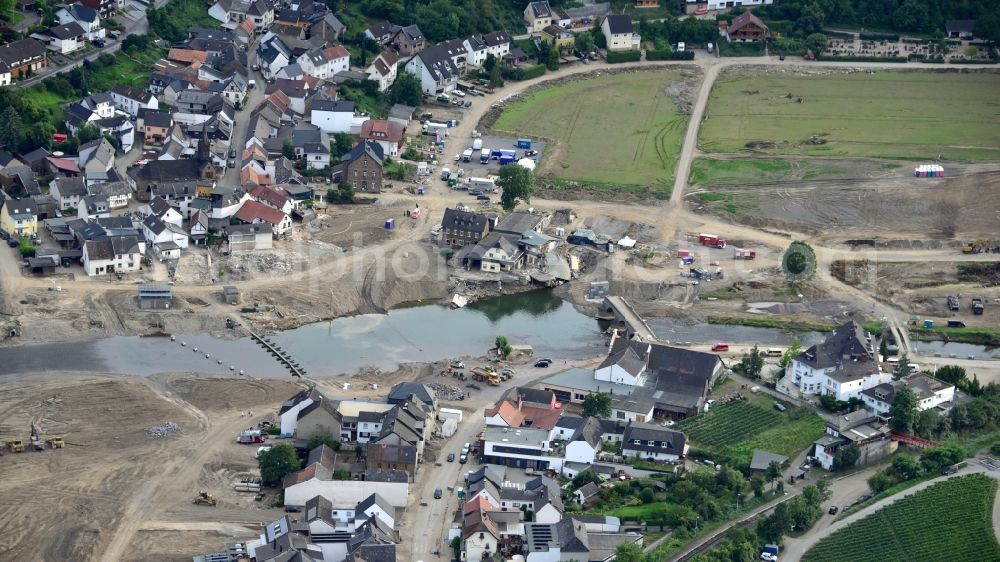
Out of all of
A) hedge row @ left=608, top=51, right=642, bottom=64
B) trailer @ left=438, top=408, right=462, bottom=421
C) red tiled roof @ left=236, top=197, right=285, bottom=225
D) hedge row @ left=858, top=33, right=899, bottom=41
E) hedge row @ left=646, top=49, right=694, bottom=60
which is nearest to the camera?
trailer @ left=438, top=408, right=462, bottom=421

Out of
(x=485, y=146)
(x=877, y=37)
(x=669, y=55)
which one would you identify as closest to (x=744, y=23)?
(x=669, y=55)

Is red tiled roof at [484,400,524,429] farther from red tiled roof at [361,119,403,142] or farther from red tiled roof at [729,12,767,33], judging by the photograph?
red tiled roof at [729,12,767,33]

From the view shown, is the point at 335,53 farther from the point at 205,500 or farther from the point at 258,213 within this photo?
the point at 205,500

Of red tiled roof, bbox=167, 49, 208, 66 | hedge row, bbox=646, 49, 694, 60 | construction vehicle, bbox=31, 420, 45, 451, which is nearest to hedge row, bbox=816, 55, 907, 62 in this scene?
hedge row, bbox=646, 49, 694, 60

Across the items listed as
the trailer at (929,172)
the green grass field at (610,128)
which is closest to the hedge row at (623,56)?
the green grass field at (610,128)

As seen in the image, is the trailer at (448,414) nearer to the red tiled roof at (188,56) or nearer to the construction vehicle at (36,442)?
the construction vehicle at (36,442)

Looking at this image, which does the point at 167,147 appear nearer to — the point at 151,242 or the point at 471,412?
the point at 151,242

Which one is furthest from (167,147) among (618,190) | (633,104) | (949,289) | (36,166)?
(949,289)
